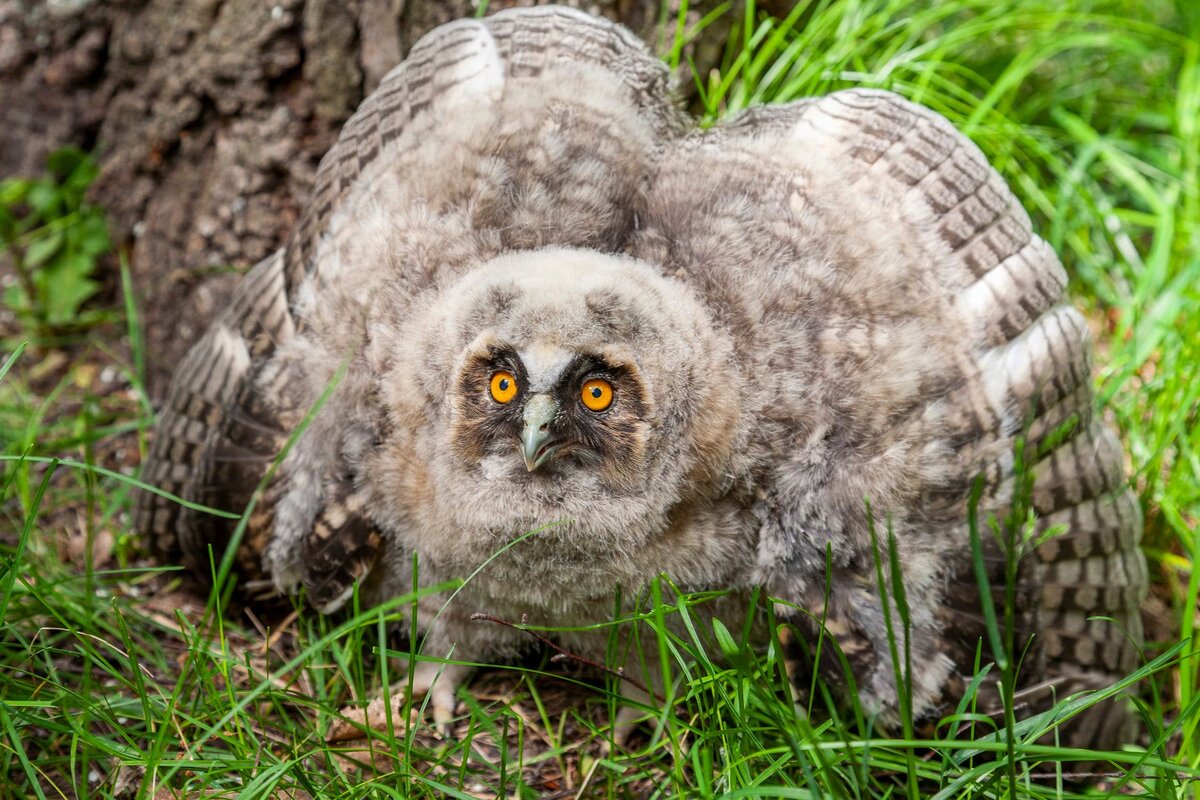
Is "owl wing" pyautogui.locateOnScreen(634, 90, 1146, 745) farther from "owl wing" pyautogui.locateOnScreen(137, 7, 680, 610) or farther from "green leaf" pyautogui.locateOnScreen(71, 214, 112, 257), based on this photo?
"green leaf" pyautogui.locateOnScreen(71, 214, 112, 257)

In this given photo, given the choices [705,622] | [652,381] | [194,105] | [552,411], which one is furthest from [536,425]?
[194,105]

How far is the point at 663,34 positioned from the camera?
139 inches

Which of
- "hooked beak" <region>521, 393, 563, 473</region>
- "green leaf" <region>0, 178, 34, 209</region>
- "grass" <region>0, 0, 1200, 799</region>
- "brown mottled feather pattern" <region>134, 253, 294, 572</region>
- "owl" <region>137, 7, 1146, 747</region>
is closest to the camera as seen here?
"grass" <region>0, 0, 1200, 799</region>

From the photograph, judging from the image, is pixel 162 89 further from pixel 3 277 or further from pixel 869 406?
pixel 869 406

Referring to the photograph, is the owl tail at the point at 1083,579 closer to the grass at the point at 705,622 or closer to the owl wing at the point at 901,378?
the owl wing at the point at 901,378

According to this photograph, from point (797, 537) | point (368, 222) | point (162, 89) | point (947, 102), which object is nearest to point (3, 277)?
point (162, 89)

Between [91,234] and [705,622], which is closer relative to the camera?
[705,622]

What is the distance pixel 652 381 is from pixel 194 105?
2175 millimetres

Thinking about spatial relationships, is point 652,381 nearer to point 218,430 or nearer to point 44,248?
point 218,430

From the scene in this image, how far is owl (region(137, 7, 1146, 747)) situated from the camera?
2.48m

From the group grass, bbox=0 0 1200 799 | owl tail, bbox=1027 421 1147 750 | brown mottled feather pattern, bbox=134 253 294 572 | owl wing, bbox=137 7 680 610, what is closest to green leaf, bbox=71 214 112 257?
grass, bbox=0 0 1200 799

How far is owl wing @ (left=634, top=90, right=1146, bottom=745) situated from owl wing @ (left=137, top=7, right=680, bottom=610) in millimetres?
235

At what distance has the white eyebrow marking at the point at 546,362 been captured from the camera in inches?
93.6

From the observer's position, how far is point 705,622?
267cm
